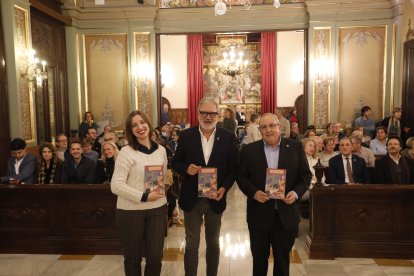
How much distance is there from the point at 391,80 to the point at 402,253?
6054 millimetres

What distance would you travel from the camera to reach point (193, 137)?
3.13 metres

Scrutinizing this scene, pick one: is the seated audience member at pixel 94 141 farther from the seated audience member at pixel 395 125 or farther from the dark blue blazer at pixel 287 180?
the seated audience member at pixel 395 125

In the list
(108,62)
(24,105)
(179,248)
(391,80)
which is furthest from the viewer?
(108,62)

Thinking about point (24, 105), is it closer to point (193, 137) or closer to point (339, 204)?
point (193, 137)

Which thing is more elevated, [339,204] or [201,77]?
[201,77]

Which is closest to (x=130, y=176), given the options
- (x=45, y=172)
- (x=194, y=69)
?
(x=45, y=172)

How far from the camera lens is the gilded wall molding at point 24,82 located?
676cm

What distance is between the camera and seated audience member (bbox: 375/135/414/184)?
4.52 m

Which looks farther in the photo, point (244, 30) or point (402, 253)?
point (244, 30)

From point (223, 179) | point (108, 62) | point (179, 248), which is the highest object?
point (108, 62)

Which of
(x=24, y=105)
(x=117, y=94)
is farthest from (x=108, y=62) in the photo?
(x=24, y=105)

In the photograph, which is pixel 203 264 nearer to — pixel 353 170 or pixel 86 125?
pixel 353 170

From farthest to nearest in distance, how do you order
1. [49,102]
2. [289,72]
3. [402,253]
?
[289,72], [49,102], [402,253]

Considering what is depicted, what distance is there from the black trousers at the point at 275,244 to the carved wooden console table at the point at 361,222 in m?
1.32
